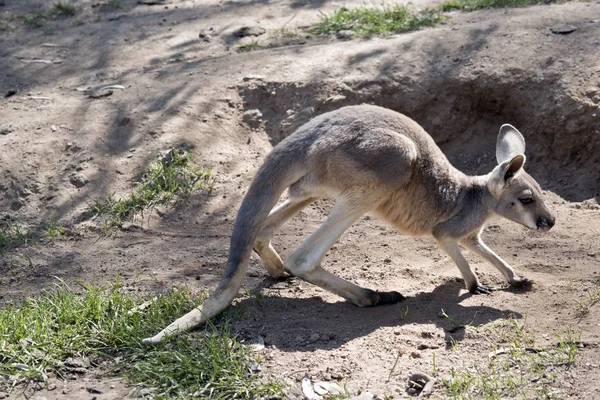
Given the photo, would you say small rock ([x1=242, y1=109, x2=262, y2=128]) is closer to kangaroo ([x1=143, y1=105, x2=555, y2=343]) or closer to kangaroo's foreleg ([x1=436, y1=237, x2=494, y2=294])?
kangaroo ([x1=143, y1=105, x2=555, y2=343])

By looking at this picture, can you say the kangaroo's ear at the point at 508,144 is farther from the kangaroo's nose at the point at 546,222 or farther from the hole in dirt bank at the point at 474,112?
the hole in dirt bank at the point at 474,112

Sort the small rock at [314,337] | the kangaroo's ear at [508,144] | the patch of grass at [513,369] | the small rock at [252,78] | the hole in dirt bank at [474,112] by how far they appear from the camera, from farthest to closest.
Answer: the small rock at [252,78]
the hole in dirt bank at [474,112]
the kangaroo's ear at [508,144]
the small rock at [314,337]
the patch of grass at [513,369]

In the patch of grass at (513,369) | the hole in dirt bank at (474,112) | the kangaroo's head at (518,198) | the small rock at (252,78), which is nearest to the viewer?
the patch of grass at (513,369)

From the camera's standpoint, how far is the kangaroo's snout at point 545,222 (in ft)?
19.5

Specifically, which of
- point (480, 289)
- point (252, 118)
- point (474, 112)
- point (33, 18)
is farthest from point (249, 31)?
point (480, 289)

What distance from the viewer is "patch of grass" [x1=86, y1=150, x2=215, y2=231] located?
22.2ft

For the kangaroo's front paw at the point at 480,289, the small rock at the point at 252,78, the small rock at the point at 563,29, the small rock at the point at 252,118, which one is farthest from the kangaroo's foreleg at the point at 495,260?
the small rock at the point at 563,29

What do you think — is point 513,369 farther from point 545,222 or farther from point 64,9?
point 64,9

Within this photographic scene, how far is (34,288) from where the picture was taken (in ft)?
18.5

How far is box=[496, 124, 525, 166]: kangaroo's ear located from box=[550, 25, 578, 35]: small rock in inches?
89.5

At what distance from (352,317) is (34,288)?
7.76ft

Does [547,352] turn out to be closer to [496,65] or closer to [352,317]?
[352,317]

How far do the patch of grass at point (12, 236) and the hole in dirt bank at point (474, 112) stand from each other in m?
2.49

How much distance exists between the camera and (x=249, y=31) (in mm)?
9188
